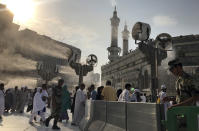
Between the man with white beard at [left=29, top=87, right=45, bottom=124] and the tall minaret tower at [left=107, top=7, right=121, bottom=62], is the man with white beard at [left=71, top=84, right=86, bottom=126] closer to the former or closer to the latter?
the man with white beard at [left=29, top=87, right=45, bottom=124]

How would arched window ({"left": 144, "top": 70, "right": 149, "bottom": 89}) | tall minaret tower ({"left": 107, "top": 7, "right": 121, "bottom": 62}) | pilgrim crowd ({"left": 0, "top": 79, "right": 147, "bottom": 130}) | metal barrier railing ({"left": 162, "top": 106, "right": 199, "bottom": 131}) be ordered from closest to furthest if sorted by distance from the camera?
metal barrier railing ({"left": 162, "top": 106, "right": 199, "bottom": 131})
pilgrim crowd ({"left": 0, "top": 79, "right": 147, "bottom": 130})
arched window ({"left": 144, "top": 70, "right": 149, "bottom": 89})
tall minaret tower ({"left": 107, "top": 7, "right": 121, "bottom": 62})

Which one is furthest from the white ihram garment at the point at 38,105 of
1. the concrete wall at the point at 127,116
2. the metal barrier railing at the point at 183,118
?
the metal barrier railing at the point at 183,118

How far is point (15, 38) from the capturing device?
123 ft

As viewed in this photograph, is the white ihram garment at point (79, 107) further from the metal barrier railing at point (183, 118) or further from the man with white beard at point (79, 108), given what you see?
the metal barrier railing at point (183, 118)

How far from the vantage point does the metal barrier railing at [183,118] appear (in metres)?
2.04

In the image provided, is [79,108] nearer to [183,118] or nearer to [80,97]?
[80,97]

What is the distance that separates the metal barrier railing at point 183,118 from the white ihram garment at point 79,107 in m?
6.35

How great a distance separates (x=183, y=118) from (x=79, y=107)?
6.63 meters

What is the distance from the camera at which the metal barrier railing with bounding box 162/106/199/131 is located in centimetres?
204

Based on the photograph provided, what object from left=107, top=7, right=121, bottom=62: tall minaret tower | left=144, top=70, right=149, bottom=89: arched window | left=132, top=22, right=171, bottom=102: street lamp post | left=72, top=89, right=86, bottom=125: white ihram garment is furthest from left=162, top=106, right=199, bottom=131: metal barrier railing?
left=107, top=7, right=121, bottom=62: tall minaret tower

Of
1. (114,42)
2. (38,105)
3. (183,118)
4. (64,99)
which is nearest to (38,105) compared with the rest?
(38,105)

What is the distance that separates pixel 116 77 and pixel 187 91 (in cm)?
7213

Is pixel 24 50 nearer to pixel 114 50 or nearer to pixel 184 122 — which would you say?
pixel 184 122

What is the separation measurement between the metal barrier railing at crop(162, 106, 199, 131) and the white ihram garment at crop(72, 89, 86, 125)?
6.35m
